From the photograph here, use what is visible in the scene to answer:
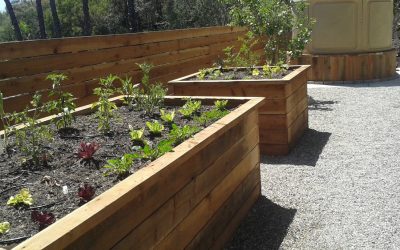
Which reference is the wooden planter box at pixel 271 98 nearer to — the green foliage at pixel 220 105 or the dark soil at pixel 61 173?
the green foliage at pixel 220 105

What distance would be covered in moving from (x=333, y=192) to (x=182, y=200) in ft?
6.55

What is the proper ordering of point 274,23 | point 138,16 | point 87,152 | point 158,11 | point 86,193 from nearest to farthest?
→ point 86,193 → point 87,152 → point 274,23 → point 158,11 → point 138,16

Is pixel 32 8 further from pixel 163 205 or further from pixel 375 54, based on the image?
pixel 163 205

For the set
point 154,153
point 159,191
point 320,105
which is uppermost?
point 154,153

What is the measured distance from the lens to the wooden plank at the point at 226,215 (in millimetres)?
2771

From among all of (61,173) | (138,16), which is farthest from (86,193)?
(138,16)

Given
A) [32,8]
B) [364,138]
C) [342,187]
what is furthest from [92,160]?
[32,8]

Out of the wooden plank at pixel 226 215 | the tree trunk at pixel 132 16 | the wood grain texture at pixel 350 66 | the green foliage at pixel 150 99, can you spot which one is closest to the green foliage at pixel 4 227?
the wooden plank at pixel 226 215

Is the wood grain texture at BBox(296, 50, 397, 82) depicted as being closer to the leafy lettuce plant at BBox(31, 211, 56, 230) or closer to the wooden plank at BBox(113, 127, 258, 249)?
the wooden plank at BBox(113, 127, 258, 249)

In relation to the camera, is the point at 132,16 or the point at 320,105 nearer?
the point at 320,105

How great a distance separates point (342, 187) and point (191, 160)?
206cm

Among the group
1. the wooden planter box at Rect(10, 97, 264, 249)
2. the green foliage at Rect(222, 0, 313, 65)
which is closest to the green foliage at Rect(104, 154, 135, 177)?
the wooden planter box at Rect(10, 97, 264, 249)

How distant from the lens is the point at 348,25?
1037cm

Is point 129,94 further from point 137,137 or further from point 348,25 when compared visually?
point 348,25
